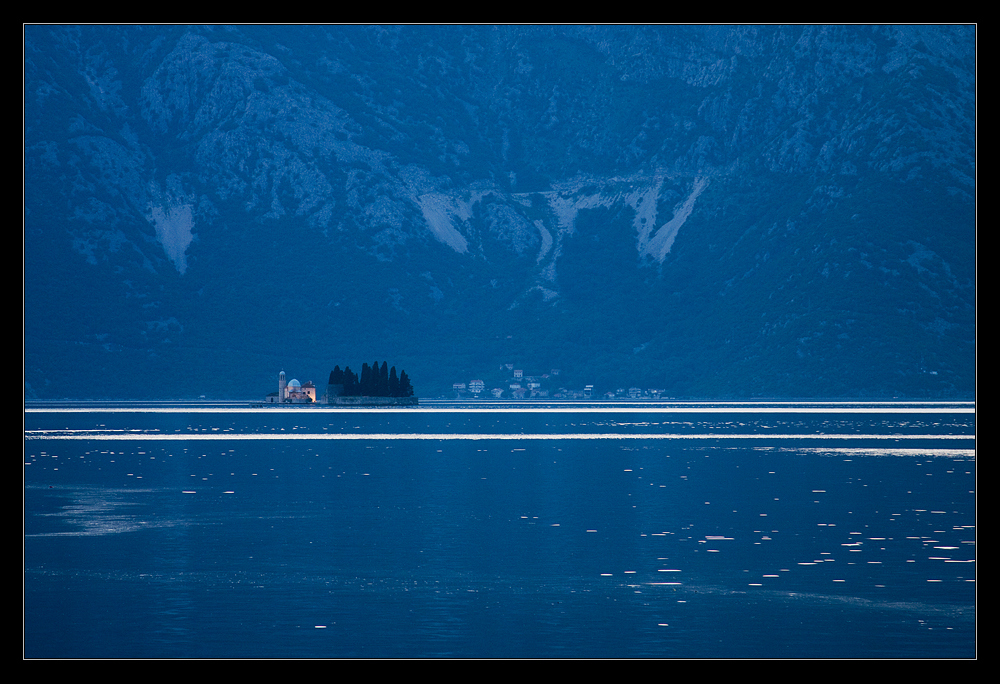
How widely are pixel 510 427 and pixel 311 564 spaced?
344 ft

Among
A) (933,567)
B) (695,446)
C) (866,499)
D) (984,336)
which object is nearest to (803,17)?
(984,336)

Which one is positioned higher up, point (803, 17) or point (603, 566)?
point (803, 17)

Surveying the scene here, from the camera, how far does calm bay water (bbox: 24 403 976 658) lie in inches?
1163

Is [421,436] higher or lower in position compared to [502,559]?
higher

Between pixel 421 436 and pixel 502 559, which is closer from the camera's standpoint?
pixel 502 559

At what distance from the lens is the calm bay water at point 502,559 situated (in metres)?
29.5

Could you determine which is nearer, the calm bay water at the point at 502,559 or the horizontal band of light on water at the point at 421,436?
the calm bay water at the point at 502,559

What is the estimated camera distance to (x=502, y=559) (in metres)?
39.4

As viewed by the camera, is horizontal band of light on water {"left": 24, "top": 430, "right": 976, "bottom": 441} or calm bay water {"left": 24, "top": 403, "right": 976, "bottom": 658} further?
horizontal band of light on water {"left": 24, "top": 430, "right": 976, "bottom": 441}

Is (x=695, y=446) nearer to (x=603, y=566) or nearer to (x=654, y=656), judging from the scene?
(x=603, y=566)

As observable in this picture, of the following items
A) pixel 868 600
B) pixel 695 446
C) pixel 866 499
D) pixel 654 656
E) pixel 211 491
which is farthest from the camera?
pixel 695 446

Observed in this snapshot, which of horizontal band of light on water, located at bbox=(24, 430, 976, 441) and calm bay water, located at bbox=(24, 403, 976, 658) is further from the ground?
horizontal band of light on water, located at bbox=(24, 430, 976, 441)

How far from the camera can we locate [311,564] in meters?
38.5

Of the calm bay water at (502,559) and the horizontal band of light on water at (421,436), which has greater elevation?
the horizontal band of light on water at (421,436)
